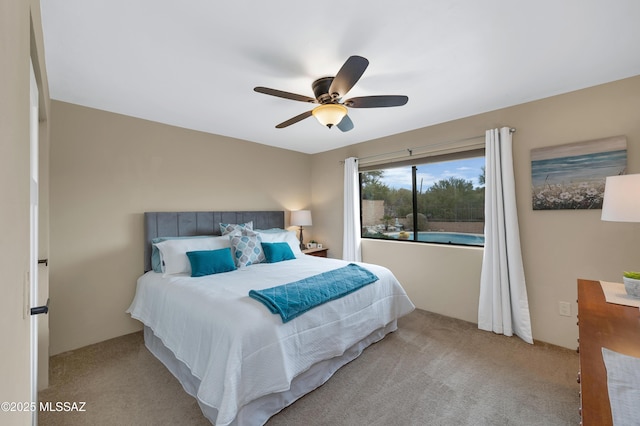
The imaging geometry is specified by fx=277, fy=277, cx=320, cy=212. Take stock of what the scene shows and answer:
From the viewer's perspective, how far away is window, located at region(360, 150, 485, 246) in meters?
3.36

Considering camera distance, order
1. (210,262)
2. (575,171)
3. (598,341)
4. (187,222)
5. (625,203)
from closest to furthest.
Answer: (598,341) → (625,203) → (575,171) → (210,262) → (187,222)

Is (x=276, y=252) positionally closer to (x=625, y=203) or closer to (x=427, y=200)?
(x=427, y=200)

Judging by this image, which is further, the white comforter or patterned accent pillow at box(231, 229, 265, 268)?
patterned accent pillow at box(231, 229, 265, 268)

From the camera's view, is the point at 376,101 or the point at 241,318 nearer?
the point at 241,318

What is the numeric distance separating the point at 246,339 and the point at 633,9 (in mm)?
2875

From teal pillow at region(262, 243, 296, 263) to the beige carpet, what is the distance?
1.42 meters

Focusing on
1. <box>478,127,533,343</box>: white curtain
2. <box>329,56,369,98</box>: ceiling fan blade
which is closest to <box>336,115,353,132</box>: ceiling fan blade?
<box>329,56,369,98</box>: ceiling fan blade

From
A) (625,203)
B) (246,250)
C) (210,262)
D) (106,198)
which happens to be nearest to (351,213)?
(246,250)

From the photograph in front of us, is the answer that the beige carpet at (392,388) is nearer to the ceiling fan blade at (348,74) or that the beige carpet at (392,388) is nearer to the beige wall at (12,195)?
the beige wall at (12,195)

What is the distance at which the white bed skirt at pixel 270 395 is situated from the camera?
1.72 metres

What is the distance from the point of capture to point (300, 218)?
4.46m

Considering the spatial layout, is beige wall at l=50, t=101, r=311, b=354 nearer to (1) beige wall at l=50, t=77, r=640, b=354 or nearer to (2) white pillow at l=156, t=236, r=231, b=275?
(1) beige wall at l=50, t=77, r=640, b=354

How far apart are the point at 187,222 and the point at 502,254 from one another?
3.57 meters

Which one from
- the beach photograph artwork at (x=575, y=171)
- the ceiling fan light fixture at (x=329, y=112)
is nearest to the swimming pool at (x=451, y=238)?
the beach photograph artwork at (x=575, y=171)
